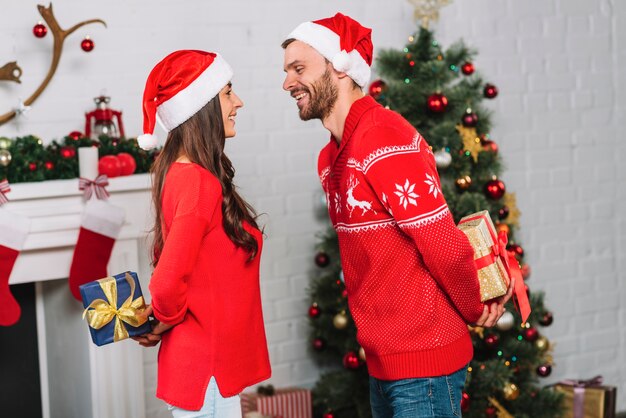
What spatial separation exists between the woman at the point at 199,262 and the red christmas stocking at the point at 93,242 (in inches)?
30.6

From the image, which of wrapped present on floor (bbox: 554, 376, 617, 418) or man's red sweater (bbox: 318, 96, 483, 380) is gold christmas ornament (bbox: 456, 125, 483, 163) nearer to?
wrapped present on floor (bbox: 554, 376, 617, 418)

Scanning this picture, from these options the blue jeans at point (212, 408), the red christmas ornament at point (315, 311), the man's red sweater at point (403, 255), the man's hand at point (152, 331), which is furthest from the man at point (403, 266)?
the red christmas ornament at point (315, 311)

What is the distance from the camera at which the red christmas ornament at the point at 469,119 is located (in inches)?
142


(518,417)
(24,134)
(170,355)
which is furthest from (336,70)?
(518,417)

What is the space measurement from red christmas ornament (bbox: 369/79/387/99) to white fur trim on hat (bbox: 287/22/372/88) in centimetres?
122

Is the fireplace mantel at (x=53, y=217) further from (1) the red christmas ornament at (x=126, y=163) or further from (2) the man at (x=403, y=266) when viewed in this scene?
(2) the man at (x=403, y=266)

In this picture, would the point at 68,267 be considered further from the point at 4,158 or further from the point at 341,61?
the point at 341,61

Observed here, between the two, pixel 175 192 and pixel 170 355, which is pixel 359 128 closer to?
pixel 175 192

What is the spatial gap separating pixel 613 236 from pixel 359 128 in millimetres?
2701

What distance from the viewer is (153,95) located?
2303mm

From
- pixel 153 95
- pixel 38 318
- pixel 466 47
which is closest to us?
pixel 153 95

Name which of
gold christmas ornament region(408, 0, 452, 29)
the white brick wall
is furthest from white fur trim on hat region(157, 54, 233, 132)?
gold christmas ornament region(408, 0, 452, 29)

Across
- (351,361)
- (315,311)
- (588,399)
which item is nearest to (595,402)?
(588,399)

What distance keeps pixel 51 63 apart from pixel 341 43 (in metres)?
1.25
